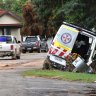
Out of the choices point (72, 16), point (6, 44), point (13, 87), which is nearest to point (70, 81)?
point (13, 87)

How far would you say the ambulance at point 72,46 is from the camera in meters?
22.3

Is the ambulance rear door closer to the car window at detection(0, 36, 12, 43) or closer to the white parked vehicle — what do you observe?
the white parked vehicle

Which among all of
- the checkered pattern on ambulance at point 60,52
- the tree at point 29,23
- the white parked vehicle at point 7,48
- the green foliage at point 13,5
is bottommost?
the green foliage at point 13,5

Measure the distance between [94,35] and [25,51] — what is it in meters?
34.5

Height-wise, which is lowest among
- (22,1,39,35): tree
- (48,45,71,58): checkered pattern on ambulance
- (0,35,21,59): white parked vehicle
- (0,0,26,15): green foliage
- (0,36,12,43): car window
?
(0,0,26,15): green foliage

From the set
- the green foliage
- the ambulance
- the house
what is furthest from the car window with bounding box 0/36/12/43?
the green foliage

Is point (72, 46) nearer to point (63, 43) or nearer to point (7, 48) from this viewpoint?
point (63, 43)

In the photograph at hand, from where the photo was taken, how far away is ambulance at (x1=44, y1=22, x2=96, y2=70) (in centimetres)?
2228

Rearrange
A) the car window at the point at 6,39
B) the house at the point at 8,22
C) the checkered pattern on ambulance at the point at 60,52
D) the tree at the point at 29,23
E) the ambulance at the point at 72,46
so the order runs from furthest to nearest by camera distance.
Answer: the tree at the point at 29,23 < the house at the point at 8,22 < the car window at the point at 6,39 < the checkered pattern on ambulance at the point at 60,52 < the ambulance at the point at 72,46

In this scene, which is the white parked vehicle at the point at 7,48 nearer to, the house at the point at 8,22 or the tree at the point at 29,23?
the house at the point at 8,22

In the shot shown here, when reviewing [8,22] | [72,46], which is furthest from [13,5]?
[72,46]

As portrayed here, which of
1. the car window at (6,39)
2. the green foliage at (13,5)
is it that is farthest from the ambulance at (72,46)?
the green foliage at (13,5)

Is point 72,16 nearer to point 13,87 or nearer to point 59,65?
point 59,65

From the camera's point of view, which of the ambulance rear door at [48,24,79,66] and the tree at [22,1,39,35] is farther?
the tree at [22,1,39,35]
